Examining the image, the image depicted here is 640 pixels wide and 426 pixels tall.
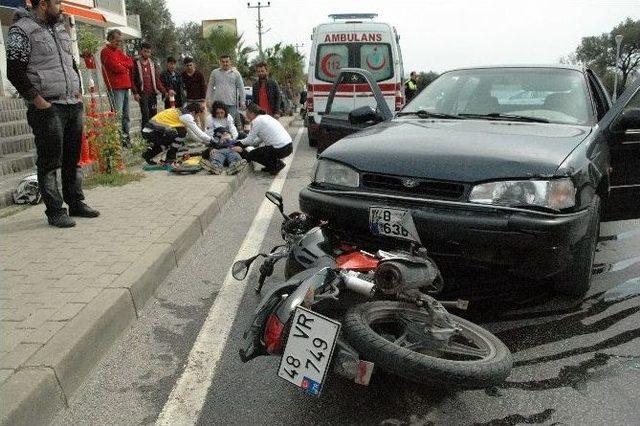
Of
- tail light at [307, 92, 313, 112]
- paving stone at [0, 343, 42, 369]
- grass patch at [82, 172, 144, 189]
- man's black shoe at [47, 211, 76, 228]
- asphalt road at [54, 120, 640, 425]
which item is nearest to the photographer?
asphalt road at [54, 120, 640, 425]

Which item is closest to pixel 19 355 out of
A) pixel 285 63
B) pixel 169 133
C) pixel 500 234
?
pixel 500 234

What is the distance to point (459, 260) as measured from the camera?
9.85ft

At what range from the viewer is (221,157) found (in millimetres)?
8172

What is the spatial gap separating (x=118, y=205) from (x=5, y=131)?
3.64 metres

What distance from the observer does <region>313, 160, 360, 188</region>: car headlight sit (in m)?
3.37

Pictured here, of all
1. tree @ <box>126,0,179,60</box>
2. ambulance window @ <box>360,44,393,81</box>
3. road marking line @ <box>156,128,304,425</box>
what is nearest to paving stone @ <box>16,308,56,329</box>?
road marking line @ <box>156,128,304,425</box>

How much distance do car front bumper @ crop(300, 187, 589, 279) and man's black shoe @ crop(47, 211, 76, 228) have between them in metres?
3.10

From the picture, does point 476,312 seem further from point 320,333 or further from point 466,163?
point 320,333

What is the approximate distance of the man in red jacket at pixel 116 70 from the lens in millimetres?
9312

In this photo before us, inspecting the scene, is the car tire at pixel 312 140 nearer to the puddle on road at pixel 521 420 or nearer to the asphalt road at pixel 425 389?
the asphalt road at pixel 425 389

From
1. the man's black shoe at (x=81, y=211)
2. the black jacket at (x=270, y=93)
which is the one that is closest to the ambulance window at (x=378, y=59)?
the black jacket at (x=270, y=93)

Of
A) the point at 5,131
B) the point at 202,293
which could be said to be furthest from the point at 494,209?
the point at 5,131

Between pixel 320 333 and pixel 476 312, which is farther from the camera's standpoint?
pixel 476 312

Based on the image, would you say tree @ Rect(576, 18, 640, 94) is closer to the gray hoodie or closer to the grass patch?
the gray hoodie
